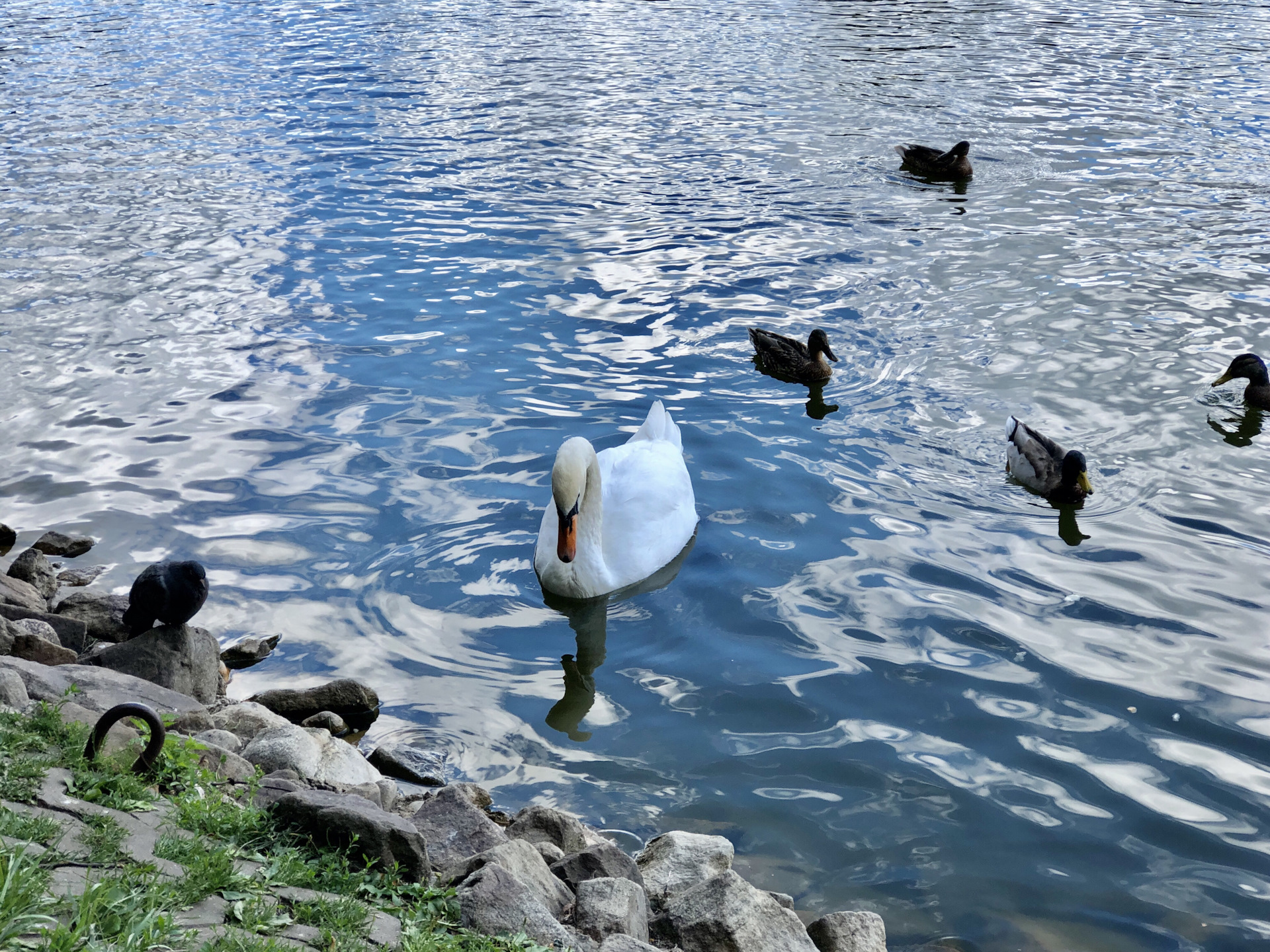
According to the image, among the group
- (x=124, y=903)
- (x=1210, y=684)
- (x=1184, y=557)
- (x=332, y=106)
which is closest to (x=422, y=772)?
(x=124, y=903)

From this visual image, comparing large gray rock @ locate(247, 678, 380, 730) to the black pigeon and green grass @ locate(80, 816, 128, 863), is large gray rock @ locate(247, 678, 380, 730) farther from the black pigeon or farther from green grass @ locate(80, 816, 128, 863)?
green grass @ locate(80, 816, 128, 863)

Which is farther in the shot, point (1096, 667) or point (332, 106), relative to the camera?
point (332, 106)

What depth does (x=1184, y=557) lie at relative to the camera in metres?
8.12

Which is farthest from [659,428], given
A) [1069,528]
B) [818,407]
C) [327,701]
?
[327,701]

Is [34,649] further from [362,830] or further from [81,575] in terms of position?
[362,830]

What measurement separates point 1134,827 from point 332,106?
20.0 m

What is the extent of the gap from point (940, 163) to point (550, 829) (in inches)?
545

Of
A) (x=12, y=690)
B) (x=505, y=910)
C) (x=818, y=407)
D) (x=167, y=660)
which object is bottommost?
(x=167, y=660)

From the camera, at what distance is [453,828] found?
514 centimetres

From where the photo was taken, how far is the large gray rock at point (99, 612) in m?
7.29

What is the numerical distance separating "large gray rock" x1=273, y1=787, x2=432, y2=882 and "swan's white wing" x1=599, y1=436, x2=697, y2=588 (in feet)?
12.9

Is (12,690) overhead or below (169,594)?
overhead

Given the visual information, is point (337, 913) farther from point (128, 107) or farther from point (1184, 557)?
point (128, 107)

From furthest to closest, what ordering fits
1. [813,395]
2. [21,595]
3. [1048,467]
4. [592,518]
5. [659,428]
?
[813,395] → [659,428] → [1048,467] → [592,518] → [21,595]
